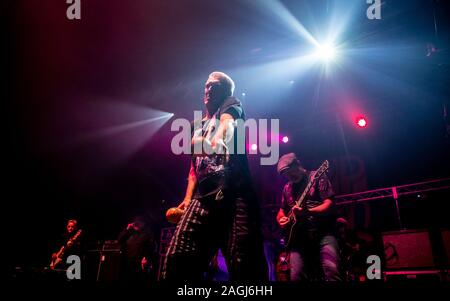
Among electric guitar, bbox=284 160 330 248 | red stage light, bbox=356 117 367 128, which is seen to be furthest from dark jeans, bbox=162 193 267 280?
red stage light, bbox=356 117 367 128

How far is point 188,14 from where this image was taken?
20.5 feet

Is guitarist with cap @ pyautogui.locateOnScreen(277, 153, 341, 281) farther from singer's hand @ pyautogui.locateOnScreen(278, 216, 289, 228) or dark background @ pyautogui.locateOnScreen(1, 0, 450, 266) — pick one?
dark background @ pyautogui.locateOnScreen(1, 0, 450, 266)

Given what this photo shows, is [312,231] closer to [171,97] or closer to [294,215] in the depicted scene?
[294,215]

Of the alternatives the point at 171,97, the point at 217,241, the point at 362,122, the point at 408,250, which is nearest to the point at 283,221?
the point at 217,241

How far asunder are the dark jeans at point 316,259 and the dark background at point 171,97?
→ 12.9ft

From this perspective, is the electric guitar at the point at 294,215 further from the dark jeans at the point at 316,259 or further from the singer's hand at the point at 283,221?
the dark jeans at the point at 316,259

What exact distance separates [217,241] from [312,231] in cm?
202

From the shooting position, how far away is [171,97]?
9.08 metres

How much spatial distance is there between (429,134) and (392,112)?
1049 millimetres

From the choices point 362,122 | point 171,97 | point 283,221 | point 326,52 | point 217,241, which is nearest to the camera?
point 217,241

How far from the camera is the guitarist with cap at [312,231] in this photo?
336 cm

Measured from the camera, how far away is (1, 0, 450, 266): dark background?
20.9ft

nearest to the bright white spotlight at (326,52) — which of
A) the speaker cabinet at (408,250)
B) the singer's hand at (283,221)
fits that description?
the speaker cabinet at (408,250)
